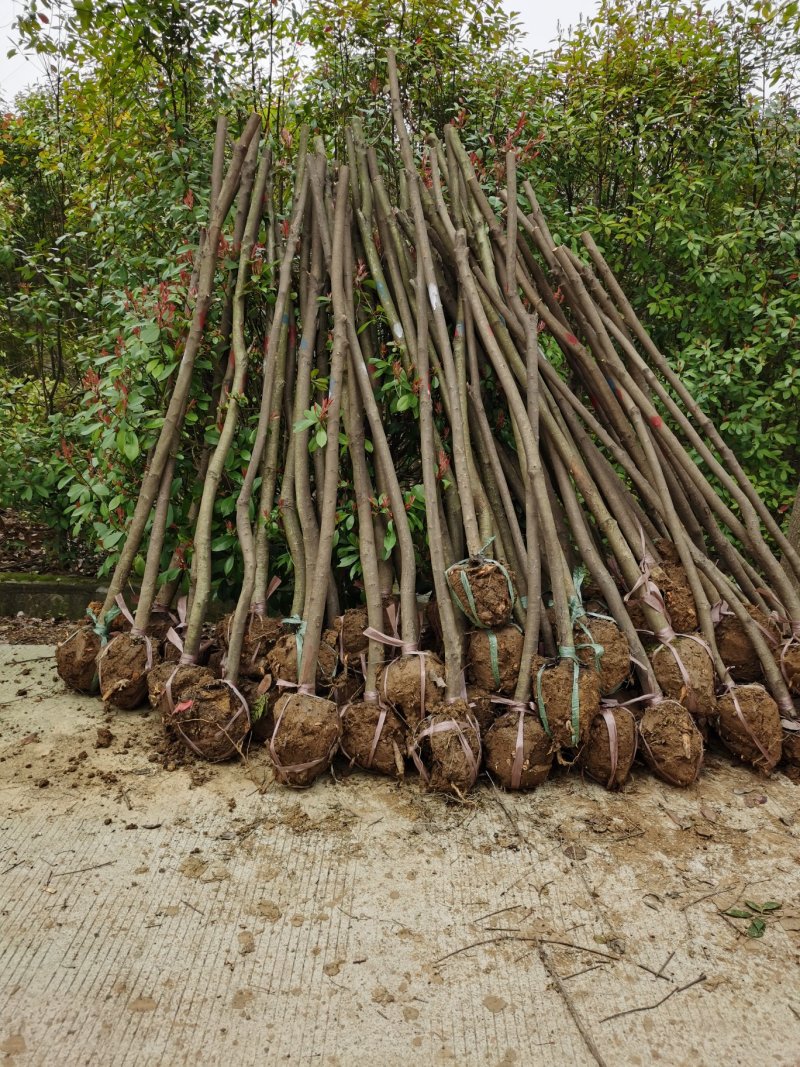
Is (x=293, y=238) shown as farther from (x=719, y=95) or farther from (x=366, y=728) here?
(x=719, y=95)

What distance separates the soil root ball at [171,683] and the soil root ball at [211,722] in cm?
3

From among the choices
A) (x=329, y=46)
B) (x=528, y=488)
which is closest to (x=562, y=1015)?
(x=528, y=488)

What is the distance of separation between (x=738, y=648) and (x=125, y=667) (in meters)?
2.38

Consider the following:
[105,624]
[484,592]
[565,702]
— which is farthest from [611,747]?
[105,624]

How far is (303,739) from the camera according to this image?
2361mm

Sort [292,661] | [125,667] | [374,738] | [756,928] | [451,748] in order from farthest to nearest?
[125,667] < [292,661] < [374,738] < [451,748] < [756,928]

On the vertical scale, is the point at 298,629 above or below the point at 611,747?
above

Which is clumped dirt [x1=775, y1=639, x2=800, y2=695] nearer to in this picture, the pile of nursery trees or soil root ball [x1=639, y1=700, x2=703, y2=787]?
the pile of nursery trees

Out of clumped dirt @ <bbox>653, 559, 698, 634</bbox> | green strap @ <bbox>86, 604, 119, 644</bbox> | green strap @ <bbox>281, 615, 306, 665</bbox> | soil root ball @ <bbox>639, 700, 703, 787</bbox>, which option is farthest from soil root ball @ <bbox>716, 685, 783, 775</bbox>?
green strap @ <bbox>86, 604, 119, 644</bbox>

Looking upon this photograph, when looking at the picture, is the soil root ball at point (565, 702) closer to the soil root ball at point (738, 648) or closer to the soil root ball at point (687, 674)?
the soil root ball at point (687, 674)

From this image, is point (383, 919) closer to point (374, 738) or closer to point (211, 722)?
point (374, 738)

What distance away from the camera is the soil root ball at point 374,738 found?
2451 millimetres

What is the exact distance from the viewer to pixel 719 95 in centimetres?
455

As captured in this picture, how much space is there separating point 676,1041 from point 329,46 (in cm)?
544
